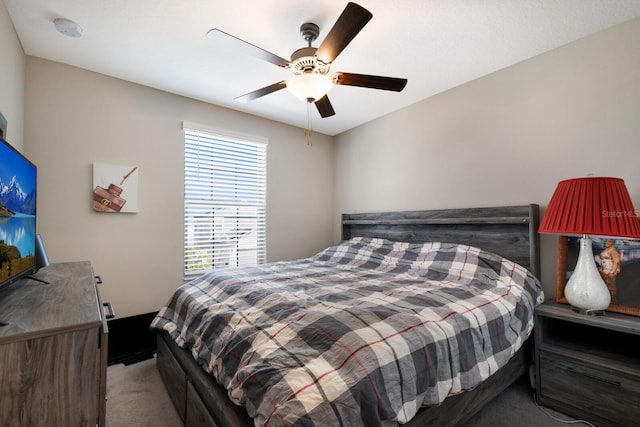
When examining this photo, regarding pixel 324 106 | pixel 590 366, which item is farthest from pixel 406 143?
pixel 590 366

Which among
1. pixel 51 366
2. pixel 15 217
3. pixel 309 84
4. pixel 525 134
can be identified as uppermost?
pixel 309 84

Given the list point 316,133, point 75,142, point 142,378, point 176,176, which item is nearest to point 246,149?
point 176,176

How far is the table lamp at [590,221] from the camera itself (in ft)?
5.48

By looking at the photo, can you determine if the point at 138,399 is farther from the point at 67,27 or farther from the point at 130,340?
the point at 67,27

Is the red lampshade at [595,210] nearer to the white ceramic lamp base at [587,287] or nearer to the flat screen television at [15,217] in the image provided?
the white ceramic lamp base at [587,287]

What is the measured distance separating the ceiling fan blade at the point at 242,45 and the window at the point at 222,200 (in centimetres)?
167

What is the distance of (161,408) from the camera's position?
6.30 feet

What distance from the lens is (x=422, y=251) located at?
2740 millimetres

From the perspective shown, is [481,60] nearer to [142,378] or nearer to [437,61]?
[437,61]

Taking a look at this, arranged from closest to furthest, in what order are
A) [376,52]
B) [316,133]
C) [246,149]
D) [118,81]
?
[376,52] → [118,81] → [246,149] → [316,133]

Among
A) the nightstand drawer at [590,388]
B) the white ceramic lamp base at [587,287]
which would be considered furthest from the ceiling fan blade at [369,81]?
the nightstand drawer at [590,388]

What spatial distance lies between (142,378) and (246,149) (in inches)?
98.7

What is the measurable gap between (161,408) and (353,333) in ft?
5.22

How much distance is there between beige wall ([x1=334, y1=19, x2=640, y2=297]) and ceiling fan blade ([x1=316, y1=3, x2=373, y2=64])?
1.76 meters
